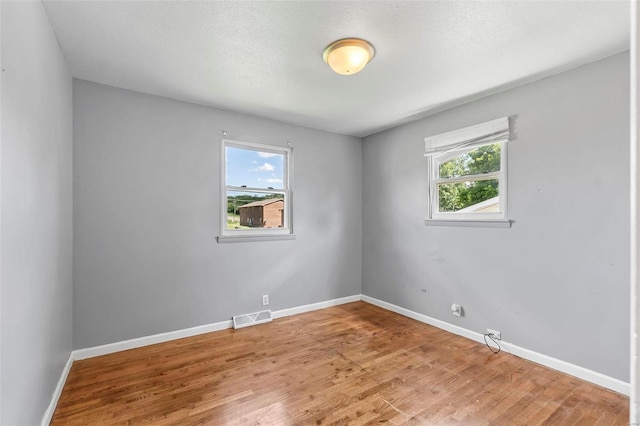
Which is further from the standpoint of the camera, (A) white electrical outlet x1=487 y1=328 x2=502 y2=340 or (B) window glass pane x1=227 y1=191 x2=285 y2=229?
(B) window glass pane x1=227 y1=191 x2=285 y2=229

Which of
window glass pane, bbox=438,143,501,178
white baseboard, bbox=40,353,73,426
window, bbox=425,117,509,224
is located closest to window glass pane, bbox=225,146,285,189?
window, bbox=425,117,509,224

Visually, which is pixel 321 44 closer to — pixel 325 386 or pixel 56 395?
pixel 325 386

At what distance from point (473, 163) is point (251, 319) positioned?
117 inches

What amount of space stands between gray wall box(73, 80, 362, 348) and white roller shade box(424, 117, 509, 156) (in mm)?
1539

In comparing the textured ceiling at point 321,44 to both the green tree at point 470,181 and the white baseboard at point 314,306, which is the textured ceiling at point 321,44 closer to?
the green tree at point 470,181

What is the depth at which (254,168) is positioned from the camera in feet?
12.6

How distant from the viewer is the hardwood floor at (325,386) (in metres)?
2.08

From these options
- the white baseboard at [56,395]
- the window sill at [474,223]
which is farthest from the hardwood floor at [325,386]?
the window sill at [474,223]

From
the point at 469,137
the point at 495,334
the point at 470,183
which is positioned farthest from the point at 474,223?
the point at 495,334

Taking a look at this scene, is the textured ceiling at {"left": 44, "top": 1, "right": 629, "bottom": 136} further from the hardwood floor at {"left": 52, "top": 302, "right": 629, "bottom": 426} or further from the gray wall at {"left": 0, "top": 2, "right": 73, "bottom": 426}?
the hardwood floor at {"left": 52, "top": 302, "right": 629, "bottom": 426}

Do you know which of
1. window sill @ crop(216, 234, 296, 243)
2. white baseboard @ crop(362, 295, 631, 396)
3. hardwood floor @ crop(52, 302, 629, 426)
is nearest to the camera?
hardwood floor @ crop(52, 302, 629, 426)

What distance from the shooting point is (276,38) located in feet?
7.24

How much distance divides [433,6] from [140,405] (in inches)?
126

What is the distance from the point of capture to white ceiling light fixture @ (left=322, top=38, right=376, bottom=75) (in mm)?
2219
